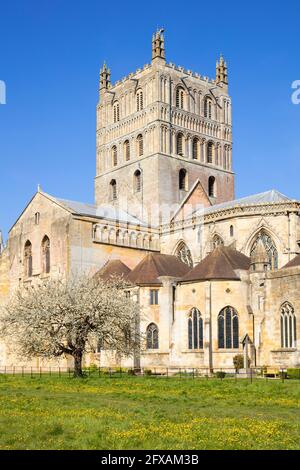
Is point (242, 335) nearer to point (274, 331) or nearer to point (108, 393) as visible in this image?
point (274, 331)

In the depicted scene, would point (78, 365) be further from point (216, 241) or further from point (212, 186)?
point (212, 186)

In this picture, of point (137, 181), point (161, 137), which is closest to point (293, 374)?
point (161, 137)

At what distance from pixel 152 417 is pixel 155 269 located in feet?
122

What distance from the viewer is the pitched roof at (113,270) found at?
59.7 metres

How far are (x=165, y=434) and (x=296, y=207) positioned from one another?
45.5 m

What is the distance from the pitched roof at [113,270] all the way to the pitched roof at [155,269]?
5.53 ft

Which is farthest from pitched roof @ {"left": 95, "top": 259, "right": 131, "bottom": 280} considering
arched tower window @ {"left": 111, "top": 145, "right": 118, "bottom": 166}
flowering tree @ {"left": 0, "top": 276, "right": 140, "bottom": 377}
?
arched tower window @ {"left": 111, "top": 145, "right": 118, "bottom": 166}

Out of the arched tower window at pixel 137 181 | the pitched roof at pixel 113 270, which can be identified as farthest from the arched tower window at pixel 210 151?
the pitched roof at pixel 113 270

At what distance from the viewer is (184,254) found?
6738 centimetres

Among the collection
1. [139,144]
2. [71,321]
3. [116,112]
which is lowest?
[71,321]

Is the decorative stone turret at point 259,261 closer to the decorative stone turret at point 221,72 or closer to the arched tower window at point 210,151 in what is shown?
the arched tower window at point 210,151

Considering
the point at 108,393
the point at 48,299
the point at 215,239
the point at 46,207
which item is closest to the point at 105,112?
the point at 46,207

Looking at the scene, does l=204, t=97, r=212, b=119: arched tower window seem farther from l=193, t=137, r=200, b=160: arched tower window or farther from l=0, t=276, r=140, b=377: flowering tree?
l=0, t=276, r=140, b=377: flowering tree

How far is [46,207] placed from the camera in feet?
215
